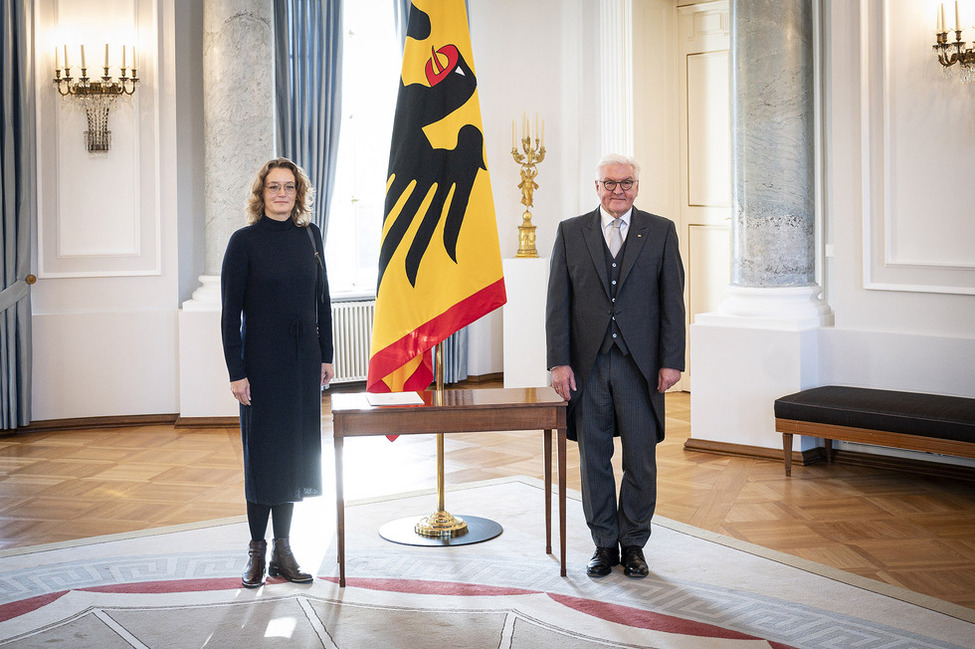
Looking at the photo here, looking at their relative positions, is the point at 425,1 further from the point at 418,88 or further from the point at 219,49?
the point at 219,49

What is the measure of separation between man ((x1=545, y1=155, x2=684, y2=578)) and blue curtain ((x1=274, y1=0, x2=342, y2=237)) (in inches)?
187

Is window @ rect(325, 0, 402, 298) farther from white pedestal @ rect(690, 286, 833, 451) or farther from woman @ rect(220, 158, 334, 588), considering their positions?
woman @ rect(220, 158, 334, 588)

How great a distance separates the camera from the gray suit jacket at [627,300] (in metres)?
3.86

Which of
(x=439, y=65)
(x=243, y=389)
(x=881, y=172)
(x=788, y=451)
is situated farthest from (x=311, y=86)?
(x=243, y=389)

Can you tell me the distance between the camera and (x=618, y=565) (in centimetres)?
400

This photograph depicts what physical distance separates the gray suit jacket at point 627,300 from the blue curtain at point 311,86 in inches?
186

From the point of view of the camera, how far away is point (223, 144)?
7.21m

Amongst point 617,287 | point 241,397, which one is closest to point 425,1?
point 617,287

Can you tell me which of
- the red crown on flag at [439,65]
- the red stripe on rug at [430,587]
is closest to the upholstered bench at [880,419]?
the red stripe on rug at [430,587]

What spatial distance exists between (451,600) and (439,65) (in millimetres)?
2202

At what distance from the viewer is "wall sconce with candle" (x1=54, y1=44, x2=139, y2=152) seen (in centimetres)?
703

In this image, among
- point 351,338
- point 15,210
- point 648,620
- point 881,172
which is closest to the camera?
Result: point 648,620

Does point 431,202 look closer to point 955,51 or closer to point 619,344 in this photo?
point 619,344

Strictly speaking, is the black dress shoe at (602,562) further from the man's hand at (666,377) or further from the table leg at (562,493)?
the man's hand at (666,377)
